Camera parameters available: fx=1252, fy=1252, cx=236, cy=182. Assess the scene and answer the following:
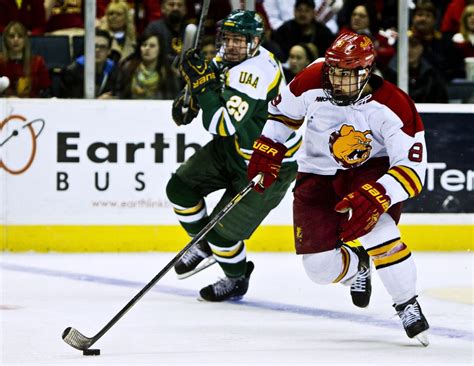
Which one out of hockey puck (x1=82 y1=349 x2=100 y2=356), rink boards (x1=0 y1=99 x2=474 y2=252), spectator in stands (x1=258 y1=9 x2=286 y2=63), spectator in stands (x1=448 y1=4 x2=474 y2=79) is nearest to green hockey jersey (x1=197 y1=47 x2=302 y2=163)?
hockey puck (x1=82 y1=349 x2=100 y2=356)

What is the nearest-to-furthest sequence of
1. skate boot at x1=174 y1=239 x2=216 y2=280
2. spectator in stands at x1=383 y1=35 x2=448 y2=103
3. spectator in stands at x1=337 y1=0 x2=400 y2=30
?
skate boot at x1=174 y1=239 x2=216 y2=280 < spectator in stands at x1=383 y1=35 x2=448 y2=103 < spectator in stands at x1=337 y1=0 x2=400 y2=30

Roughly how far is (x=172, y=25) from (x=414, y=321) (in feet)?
11.9

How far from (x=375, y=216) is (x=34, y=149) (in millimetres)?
3334

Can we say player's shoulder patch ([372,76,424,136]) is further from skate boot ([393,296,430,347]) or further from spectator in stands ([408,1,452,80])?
spectator in stands ([408,1,452,80])

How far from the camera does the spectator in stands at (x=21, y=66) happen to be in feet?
23.5

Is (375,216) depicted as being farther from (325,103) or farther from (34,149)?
(34,149)

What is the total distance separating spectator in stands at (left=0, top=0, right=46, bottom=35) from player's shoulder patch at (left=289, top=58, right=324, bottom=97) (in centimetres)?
313

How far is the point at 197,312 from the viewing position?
521 centimetres

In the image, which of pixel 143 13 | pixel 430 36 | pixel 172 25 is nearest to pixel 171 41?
pixel 172 25

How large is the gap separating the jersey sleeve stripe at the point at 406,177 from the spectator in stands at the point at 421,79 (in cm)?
328

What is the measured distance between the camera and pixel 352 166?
4.58m

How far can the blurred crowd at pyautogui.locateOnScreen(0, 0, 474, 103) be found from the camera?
286 inches

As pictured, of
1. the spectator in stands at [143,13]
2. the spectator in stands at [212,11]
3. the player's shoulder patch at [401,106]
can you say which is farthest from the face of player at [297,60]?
the player's shoulder patch at [401,106]

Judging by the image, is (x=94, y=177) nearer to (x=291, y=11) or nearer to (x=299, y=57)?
(x=299, y=57)
